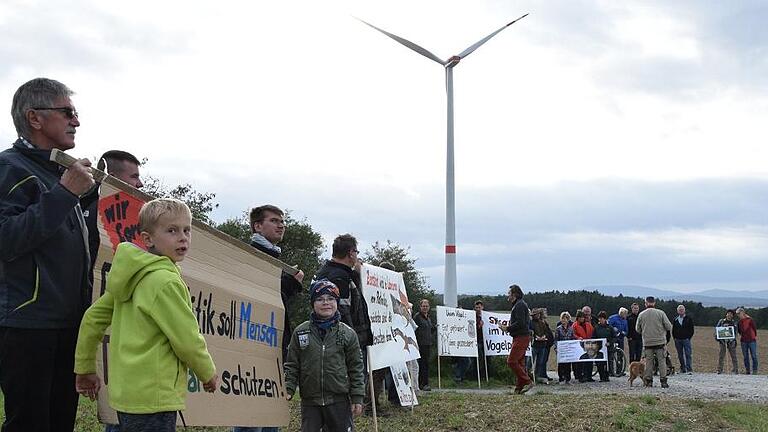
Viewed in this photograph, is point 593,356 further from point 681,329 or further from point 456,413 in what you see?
point 456,413

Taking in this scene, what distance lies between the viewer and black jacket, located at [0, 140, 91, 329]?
3295 mm

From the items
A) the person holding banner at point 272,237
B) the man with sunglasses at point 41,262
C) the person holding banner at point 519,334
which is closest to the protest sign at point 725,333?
the person holding banner at point 519,334

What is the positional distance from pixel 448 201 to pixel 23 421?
75.1ft

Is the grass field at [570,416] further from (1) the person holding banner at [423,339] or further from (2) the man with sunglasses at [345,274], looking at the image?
(1) the person holding banner at [423,339]

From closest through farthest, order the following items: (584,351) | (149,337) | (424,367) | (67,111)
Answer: (149,337) < (67,111) < (424,367) < (584,351)

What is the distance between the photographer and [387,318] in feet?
34.6

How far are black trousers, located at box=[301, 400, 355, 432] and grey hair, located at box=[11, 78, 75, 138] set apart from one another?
357 cm

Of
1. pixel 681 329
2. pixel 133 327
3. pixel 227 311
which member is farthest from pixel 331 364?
pixel 681 329

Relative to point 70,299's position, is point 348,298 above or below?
above

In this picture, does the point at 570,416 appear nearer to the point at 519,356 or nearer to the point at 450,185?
the point at 519,356

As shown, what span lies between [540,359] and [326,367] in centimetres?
1528

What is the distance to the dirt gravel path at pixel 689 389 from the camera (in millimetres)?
15545

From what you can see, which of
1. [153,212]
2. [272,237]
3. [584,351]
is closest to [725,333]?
[584,351]

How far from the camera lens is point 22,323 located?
339cm
